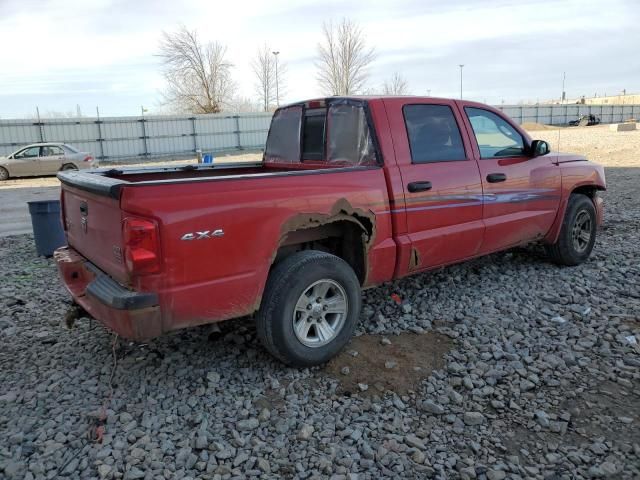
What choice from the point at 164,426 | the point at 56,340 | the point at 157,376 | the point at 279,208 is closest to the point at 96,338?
the point at 56,340

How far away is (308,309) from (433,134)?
195 centimetres

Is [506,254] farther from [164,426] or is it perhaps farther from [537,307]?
[164,426]

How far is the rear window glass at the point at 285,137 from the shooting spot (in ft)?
16.3

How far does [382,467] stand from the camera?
2.80 metres

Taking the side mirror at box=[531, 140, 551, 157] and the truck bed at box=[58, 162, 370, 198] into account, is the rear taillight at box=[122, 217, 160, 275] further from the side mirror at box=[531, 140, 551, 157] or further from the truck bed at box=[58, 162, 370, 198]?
the side mirror at box=[531, 140, 551, 157]

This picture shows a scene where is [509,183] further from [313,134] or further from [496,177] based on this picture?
[313,134]

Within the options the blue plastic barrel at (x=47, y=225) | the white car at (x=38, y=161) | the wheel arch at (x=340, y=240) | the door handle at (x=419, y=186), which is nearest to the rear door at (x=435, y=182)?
the door handle at (x=419, y=186)

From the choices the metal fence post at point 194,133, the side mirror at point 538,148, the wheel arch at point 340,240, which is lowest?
the wheel arch at point 340,240

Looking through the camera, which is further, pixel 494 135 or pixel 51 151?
A: pixel 51 151

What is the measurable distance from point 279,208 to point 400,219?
3.73 feet

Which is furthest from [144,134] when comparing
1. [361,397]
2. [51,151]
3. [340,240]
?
[361,397]

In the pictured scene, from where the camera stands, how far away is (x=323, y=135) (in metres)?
4.66

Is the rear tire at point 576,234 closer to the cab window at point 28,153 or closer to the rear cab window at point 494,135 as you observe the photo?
the rear cab window at point 494,135

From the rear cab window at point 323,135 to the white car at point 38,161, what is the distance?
1743 cm
